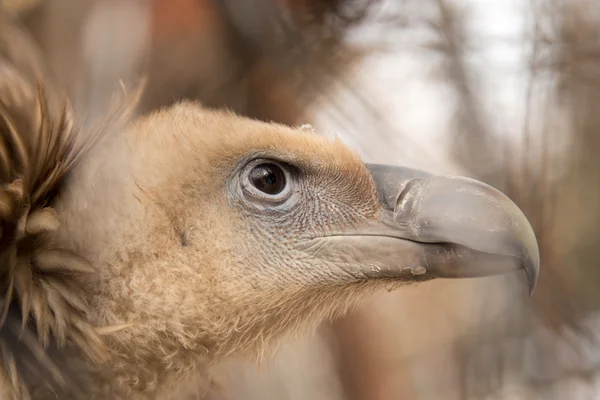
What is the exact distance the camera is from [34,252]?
2.16 feet

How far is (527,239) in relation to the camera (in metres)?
0.76

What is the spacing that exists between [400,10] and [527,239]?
26.0 inches

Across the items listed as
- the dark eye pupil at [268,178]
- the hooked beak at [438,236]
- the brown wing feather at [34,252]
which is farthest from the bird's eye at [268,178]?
the brown wing feather at [34,252]

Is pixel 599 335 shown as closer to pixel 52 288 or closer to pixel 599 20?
pixel 599 20

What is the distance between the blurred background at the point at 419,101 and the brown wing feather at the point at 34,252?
19 centimetres

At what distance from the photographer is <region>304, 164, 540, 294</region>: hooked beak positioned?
29.5 inches

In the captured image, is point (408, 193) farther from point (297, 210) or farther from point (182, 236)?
point (182, 236)

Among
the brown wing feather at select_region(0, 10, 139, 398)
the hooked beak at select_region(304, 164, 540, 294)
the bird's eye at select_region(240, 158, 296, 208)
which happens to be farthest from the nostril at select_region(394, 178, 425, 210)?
the brown wing feather at select_region(0, 10, 139, 398)

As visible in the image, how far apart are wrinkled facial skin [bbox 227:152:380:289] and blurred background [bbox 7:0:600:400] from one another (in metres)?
0.17

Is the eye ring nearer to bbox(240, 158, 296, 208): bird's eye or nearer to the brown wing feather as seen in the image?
bbox(240, 158, 296, 208): bird's eye

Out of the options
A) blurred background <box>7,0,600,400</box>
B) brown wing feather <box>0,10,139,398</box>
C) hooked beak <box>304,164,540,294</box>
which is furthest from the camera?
blurred background <box>7,0,600,400</box>

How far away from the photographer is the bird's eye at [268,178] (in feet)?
2.68

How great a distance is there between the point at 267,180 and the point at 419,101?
60 cm

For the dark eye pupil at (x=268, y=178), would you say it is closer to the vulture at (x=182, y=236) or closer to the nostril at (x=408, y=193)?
the vulture at (x=182, y=236)
